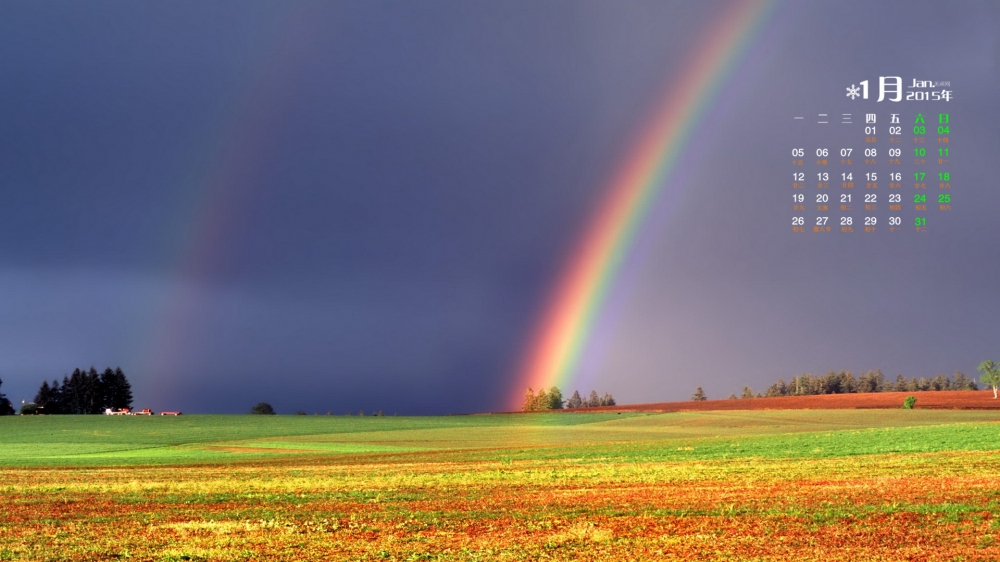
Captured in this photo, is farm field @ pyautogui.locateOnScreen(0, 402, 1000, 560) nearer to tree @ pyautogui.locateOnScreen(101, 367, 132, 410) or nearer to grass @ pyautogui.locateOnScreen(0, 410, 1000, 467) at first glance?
grass @ pyautogui.locateOnScreen(0, 410, 1000, 467)

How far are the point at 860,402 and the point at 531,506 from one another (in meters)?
116

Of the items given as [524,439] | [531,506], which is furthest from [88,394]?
[531,506]

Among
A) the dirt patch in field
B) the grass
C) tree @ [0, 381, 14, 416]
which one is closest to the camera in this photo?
the grass

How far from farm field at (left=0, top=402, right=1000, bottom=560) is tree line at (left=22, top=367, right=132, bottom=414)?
148305mm

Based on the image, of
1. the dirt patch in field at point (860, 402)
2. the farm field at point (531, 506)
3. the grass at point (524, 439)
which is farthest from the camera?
the dirt patch in field at point (860, 402)

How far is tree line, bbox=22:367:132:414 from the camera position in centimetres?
19000

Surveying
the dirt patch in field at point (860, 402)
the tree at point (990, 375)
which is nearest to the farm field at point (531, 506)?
the dirt patch in field at point (860, 402)

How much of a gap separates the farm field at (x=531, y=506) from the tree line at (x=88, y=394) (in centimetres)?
14831

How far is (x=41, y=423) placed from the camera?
131250mm

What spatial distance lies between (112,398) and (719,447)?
573 feet

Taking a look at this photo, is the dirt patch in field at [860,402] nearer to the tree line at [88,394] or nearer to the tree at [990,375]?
the tree at [990,375]

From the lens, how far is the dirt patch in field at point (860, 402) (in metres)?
119

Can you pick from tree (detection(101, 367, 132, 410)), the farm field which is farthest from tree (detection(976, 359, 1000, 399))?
tree (detection(101, 367, 132, 410))

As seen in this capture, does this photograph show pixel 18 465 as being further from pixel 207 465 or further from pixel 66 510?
pixel 66 510
